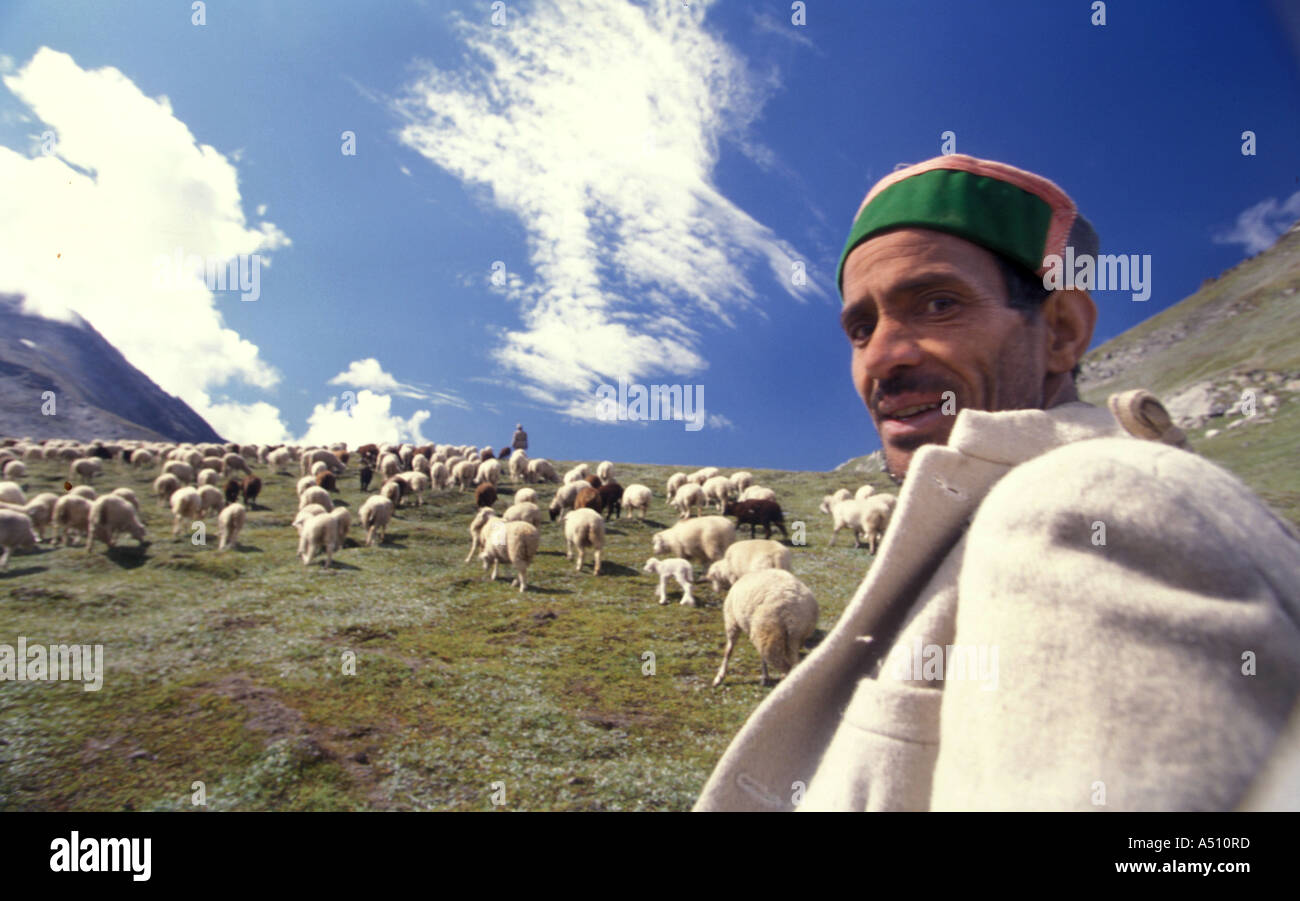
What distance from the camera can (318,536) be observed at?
70.5 ft

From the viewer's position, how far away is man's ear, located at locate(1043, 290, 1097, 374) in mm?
2396

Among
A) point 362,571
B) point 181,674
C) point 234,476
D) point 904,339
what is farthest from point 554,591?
point 234,476

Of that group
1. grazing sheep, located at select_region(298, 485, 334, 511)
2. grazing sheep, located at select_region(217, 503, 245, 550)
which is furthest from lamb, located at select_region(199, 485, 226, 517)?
grazing sheep, located at select_region(217, 503, 245, 550)

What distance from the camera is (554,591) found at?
18859mm

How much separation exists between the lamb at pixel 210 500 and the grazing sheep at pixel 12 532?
6334mm

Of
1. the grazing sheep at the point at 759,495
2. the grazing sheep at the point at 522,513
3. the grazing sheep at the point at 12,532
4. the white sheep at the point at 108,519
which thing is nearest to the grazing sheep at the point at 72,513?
the white sheep at the point at 108,519

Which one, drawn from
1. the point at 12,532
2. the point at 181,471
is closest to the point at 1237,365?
the point at 181,471

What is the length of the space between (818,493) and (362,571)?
26733 mm

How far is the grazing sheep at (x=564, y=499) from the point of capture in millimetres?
29531

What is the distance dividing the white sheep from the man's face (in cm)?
2887

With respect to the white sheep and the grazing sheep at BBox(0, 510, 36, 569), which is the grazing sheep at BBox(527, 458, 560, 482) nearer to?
the white sheep

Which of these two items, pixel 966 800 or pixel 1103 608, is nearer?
pixel 1103 608

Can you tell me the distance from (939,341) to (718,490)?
2940 cm
